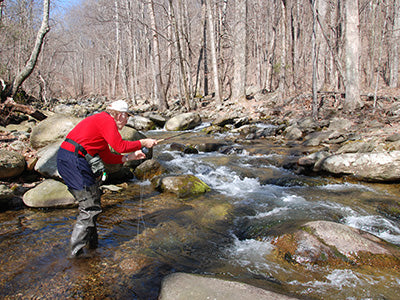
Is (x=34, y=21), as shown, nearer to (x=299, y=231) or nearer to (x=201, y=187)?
(x=201, y=187)

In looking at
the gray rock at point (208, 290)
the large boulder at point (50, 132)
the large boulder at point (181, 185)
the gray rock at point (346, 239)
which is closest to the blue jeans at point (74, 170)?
the gray rock at point (208, 290)

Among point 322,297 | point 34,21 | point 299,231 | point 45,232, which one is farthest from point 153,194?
point 34,21

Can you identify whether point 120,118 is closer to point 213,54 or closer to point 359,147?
point 359,147

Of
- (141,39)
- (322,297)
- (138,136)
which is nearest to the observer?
(322,297)

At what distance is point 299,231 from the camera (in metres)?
3.89

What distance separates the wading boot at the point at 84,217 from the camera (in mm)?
3492

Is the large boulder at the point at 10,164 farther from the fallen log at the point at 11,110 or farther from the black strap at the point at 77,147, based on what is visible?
the fallen log at the point at 11,110

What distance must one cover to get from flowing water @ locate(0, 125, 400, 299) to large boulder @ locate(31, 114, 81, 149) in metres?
2.40

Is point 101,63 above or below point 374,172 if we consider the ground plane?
above

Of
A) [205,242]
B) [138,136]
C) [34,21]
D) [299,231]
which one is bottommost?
[205,242]

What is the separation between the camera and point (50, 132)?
7438 mm

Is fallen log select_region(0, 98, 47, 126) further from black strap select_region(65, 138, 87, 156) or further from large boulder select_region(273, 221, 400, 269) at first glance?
large boulder select_region(273, 221, 400, 269)

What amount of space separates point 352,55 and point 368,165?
26.9 feet

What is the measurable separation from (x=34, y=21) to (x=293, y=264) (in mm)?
25047
